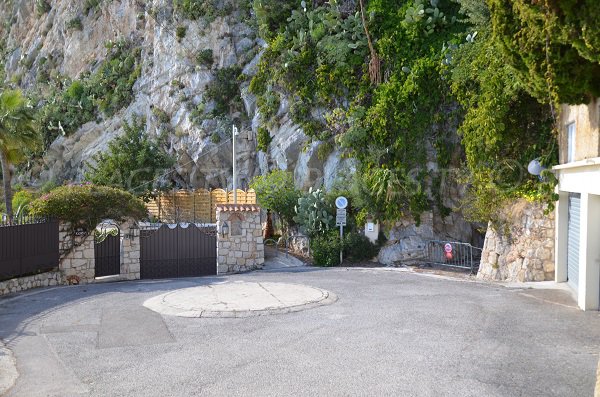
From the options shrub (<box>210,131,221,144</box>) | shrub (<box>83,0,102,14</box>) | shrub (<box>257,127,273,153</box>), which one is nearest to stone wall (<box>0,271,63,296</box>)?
shrub (<box>257,127,273,153</box>)

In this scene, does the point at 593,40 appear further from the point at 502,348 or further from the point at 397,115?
the point at 397,115

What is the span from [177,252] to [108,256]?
2.21 meters

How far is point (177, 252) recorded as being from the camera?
62.4ft

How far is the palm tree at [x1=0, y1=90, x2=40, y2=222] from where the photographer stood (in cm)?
2100

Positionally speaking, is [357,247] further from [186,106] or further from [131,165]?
[186,106]

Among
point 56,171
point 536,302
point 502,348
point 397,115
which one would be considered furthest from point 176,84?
point 502,348

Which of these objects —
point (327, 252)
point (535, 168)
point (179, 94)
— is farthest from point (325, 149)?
point (179, 94)

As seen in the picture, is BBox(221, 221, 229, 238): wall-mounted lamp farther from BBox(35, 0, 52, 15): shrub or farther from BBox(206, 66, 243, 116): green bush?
BBox(35, 0, 52, 15): shrub

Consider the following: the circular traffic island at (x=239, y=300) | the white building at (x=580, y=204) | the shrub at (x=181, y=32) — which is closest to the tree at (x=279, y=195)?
the circular traffic island at (x=239, y=300)

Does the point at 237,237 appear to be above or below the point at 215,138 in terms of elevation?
below

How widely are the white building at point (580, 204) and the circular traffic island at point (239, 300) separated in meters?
5.74

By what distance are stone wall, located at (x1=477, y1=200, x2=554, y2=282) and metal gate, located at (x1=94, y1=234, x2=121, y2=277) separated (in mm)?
11931

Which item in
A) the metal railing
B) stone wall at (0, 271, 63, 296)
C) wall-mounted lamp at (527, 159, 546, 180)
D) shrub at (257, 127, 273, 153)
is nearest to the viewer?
stone wall at (0, 271, 63, 296)

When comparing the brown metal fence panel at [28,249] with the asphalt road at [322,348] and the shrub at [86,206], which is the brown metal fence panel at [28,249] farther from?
the asphalt road at [322,348]
